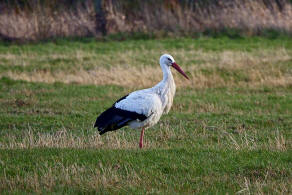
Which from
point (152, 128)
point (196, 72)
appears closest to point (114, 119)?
point (152, 128)

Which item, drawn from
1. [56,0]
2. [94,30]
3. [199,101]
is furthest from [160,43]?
[199,101]

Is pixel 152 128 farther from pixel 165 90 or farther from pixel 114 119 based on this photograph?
pixel 114 119

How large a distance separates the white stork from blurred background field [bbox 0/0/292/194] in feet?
0.84

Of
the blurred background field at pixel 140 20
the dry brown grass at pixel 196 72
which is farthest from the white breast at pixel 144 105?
the blurred background field at pixel 140 20

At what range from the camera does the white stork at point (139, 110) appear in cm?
785

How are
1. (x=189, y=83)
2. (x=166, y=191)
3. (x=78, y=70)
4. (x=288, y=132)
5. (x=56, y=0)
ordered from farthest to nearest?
(x=56, y=0) → (x=78, y=70) → (x=189, y=83) → (x=288, y=132) → (x=166, y=191)

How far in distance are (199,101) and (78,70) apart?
4329 millimetres

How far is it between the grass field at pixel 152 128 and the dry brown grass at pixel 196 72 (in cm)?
3

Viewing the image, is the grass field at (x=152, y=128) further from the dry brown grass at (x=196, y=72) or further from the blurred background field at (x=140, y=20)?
the blurred background field at (x=140, y=20)

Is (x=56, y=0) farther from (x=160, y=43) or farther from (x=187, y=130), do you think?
(x=187, y=130)

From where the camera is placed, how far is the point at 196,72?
13.8m

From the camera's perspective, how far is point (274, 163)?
6555 millimetres

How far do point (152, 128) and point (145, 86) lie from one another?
11.5 feet

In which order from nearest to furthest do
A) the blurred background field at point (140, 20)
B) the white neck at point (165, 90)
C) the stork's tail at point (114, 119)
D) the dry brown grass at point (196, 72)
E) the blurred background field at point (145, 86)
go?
the blurred background field at point (145, 86), the stork's tail at point (114, 119), the white neck at point (165, 90), the dry brown grass at point (196, 72), the blurred background field at point (140, 20)
